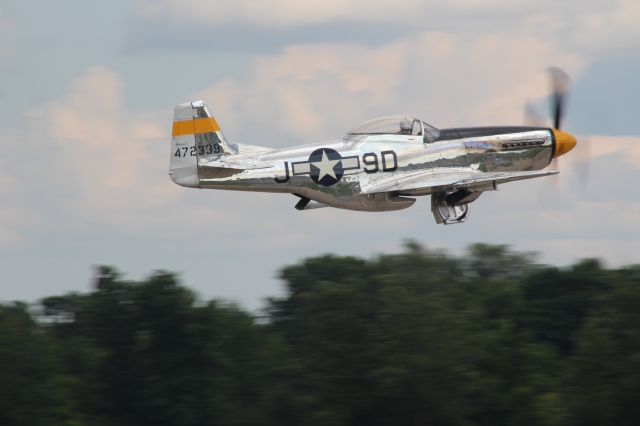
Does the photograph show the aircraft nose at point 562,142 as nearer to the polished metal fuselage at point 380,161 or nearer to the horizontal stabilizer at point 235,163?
the polished metal fuselage at point 380,161

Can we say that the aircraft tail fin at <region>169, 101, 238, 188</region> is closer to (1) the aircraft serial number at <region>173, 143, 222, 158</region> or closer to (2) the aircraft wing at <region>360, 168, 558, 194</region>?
(1) the aircraft serial number at <region>173, 143, 222, 158</region>

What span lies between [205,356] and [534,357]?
1355 cm

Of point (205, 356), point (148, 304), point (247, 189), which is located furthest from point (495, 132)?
point (148, 304)

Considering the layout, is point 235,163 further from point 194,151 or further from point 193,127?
point 193,127

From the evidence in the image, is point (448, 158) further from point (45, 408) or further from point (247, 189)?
point (45, 408)

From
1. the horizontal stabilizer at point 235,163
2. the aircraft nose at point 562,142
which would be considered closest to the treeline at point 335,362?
the aircraft nose at point 562,142

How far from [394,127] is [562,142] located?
13.8 feet

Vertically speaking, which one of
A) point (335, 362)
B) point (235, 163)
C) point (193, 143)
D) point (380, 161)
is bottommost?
point (335, 362)

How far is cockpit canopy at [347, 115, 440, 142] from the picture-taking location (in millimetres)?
27562

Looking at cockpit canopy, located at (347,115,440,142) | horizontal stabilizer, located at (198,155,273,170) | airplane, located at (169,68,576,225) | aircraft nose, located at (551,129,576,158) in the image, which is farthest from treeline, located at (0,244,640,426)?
horizontal stabilizer, located at (198,155,273,170)

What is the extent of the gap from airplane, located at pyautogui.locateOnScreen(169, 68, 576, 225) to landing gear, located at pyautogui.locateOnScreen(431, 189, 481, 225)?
22mm

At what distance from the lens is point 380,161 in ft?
89.2

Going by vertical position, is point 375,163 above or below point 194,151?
below

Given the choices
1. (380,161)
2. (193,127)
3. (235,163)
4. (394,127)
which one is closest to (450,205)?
(380,161)
